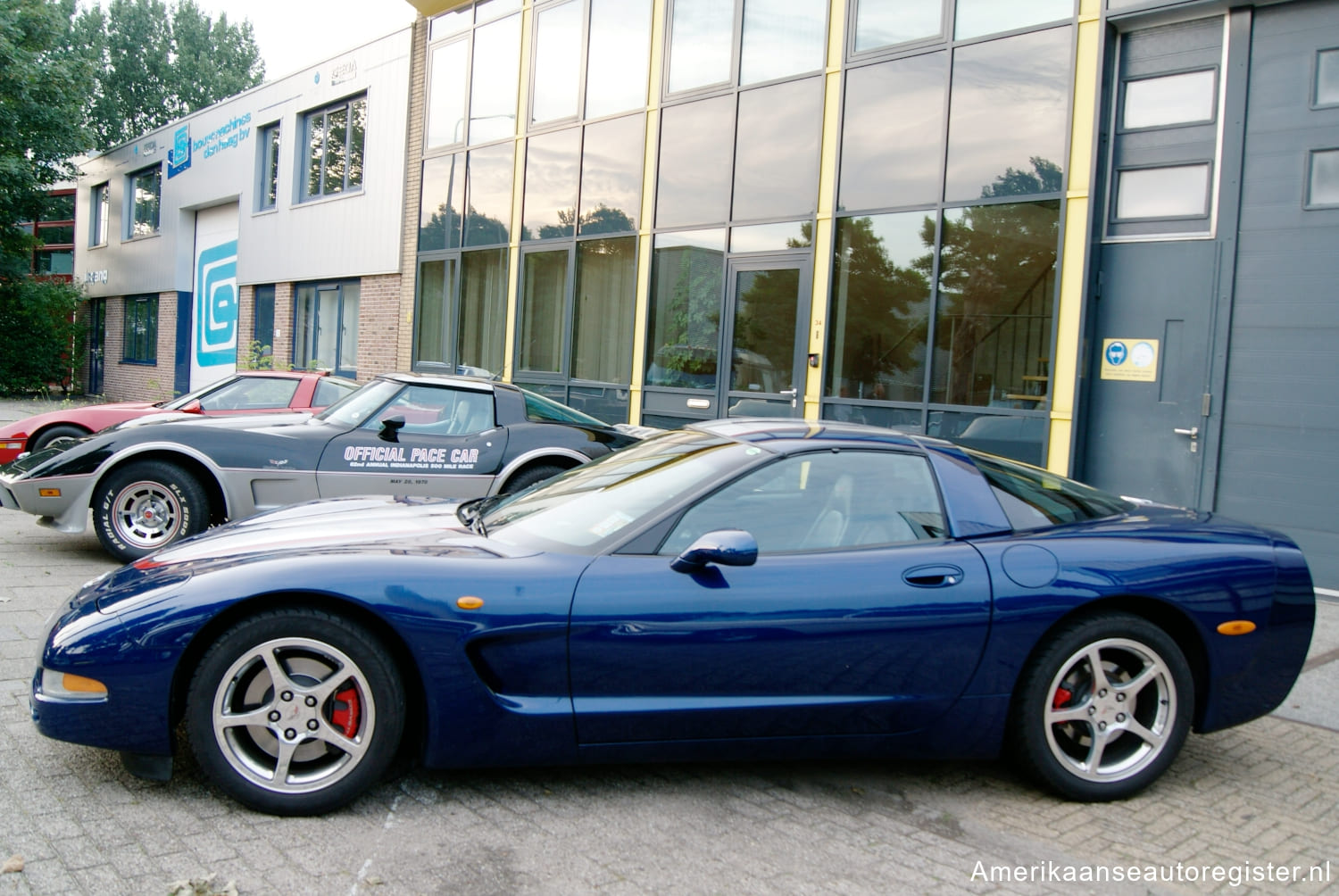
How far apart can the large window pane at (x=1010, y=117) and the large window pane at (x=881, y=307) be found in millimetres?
609

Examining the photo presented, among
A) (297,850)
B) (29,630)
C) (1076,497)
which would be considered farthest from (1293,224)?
(29,630)

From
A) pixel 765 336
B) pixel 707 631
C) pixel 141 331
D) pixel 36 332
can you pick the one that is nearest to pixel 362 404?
pixel 765 336

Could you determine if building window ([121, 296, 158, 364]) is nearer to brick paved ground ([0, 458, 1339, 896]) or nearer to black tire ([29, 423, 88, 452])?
black tire ([29, 423, 88, 452])

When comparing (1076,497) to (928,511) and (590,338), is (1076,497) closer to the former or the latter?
(928,511)

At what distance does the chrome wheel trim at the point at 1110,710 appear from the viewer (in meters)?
3.59

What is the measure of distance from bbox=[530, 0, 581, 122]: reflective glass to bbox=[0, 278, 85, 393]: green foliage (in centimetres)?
2077

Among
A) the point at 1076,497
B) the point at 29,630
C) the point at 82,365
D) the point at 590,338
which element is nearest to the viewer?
the point at 1076,497

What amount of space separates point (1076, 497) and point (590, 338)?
956 centimetres

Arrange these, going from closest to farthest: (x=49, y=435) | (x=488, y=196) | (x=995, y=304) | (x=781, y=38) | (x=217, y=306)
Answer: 1. (x=995, y=304)
2. (x=49, y=435)
3. (x=781, y=38)
4. (x=488, y=196)
5. (x=217, y=306)

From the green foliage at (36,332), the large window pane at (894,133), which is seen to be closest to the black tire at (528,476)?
the large window pane at (894,133)

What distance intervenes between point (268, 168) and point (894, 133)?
16.1 meters

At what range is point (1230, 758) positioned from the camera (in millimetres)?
4242

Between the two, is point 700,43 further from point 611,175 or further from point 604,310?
point 604,310

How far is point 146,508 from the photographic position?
22.0ft
